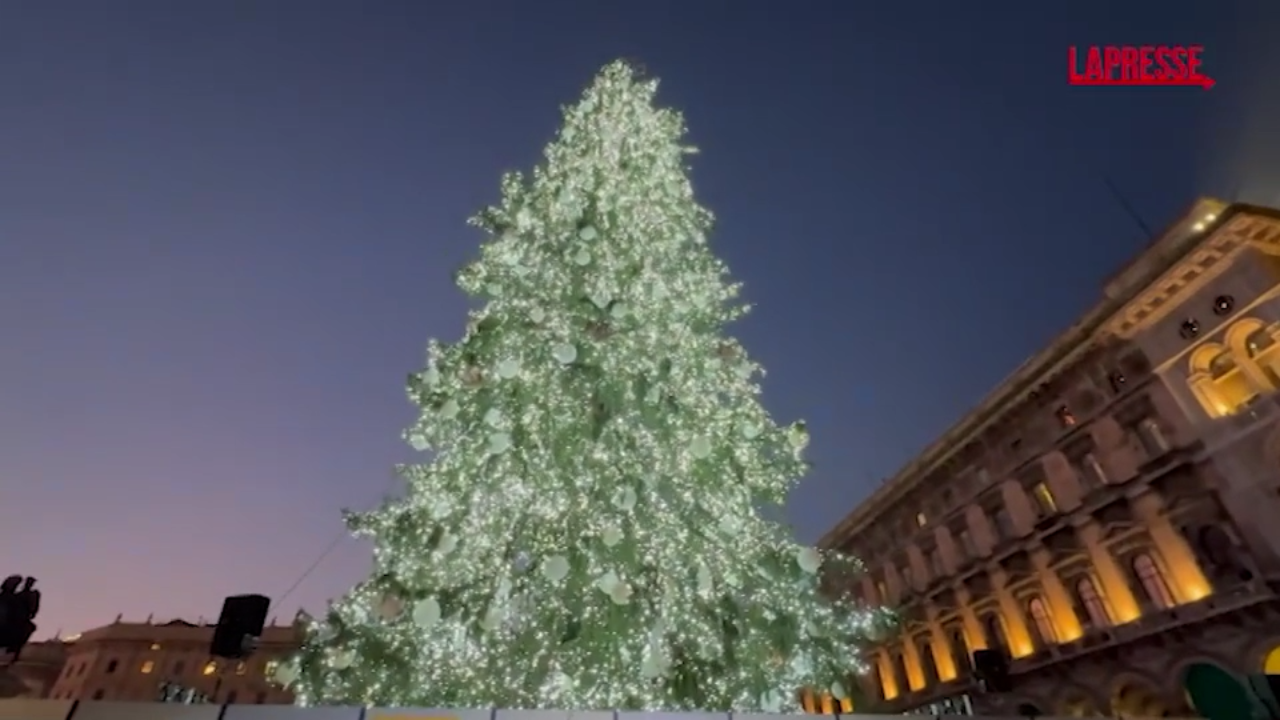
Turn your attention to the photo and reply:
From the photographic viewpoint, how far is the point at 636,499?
5730mm

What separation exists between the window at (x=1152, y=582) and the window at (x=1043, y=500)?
2968mm

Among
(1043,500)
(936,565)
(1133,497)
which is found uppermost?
(1043,500)

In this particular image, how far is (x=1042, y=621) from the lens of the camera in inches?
816

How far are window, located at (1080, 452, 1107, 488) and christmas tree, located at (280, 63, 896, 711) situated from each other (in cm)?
1749

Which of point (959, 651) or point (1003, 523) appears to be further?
point (959, 651)

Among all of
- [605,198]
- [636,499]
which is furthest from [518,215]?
[636,499]

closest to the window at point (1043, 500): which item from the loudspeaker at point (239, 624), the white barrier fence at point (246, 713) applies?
the white barrier fence at point (246, 713)

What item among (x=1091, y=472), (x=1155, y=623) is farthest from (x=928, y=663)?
(x=1091, y=472)

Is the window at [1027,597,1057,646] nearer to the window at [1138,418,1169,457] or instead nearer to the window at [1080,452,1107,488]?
the window at [1080,452,1107,488]

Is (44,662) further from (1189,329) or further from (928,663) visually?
(1189,329)

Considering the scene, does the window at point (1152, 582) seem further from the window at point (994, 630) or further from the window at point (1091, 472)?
the window at point (994, 630)

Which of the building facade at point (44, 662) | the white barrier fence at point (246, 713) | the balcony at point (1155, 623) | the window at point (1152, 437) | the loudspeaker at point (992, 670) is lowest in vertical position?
the white barrier fence at point (246, 713)

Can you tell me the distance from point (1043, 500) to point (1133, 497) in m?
3.46

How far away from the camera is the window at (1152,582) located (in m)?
17.2
